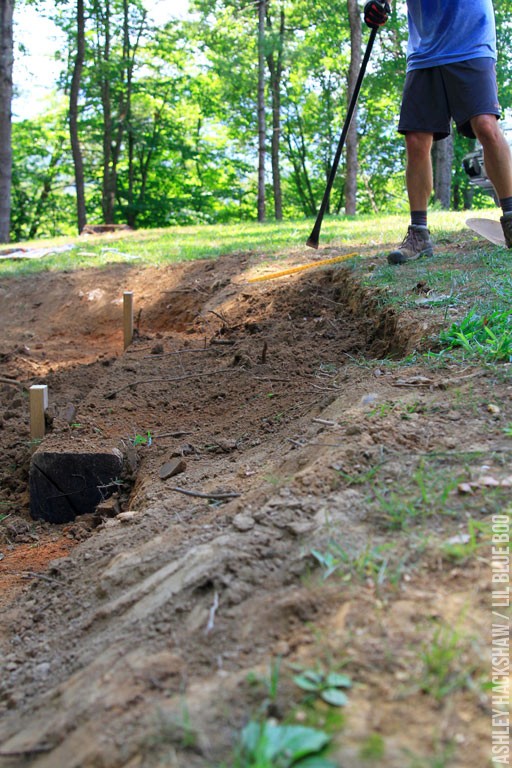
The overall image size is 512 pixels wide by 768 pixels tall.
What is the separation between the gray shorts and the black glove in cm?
47

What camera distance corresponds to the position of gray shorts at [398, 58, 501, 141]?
4.07 meters

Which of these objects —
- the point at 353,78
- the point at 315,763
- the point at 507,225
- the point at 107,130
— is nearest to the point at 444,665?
the point at 315,763

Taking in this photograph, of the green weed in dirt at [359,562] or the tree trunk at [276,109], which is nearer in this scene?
the green weed in dirt at [359,562]

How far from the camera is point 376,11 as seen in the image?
4.43m

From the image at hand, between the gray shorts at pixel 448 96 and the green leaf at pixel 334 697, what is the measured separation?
3853mm

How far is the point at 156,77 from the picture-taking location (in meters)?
22.0

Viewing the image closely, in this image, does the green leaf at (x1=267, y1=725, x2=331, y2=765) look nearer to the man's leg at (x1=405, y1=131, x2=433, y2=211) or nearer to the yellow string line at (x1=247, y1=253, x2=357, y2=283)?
the man's leg at (x1=405, y1=131, x2=433, y2=211)

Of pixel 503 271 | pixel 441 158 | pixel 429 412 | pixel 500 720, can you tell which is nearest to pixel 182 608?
pixel 500 720

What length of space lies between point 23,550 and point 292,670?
2.18m

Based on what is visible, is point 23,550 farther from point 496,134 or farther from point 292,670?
point 496,134

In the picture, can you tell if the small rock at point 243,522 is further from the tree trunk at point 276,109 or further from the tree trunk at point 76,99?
the tree trunk at point 276,109

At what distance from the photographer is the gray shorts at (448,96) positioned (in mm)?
4074

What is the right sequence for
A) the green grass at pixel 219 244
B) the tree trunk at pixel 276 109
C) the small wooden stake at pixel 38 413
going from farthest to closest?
the tree trunk at pixel 276 109, the green grass at pixel 219 244, the small wooden stake at pixel 38 413

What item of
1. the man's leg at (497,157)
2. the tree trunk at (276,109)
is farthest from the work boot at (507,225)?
the tree trunk at (276,109)
